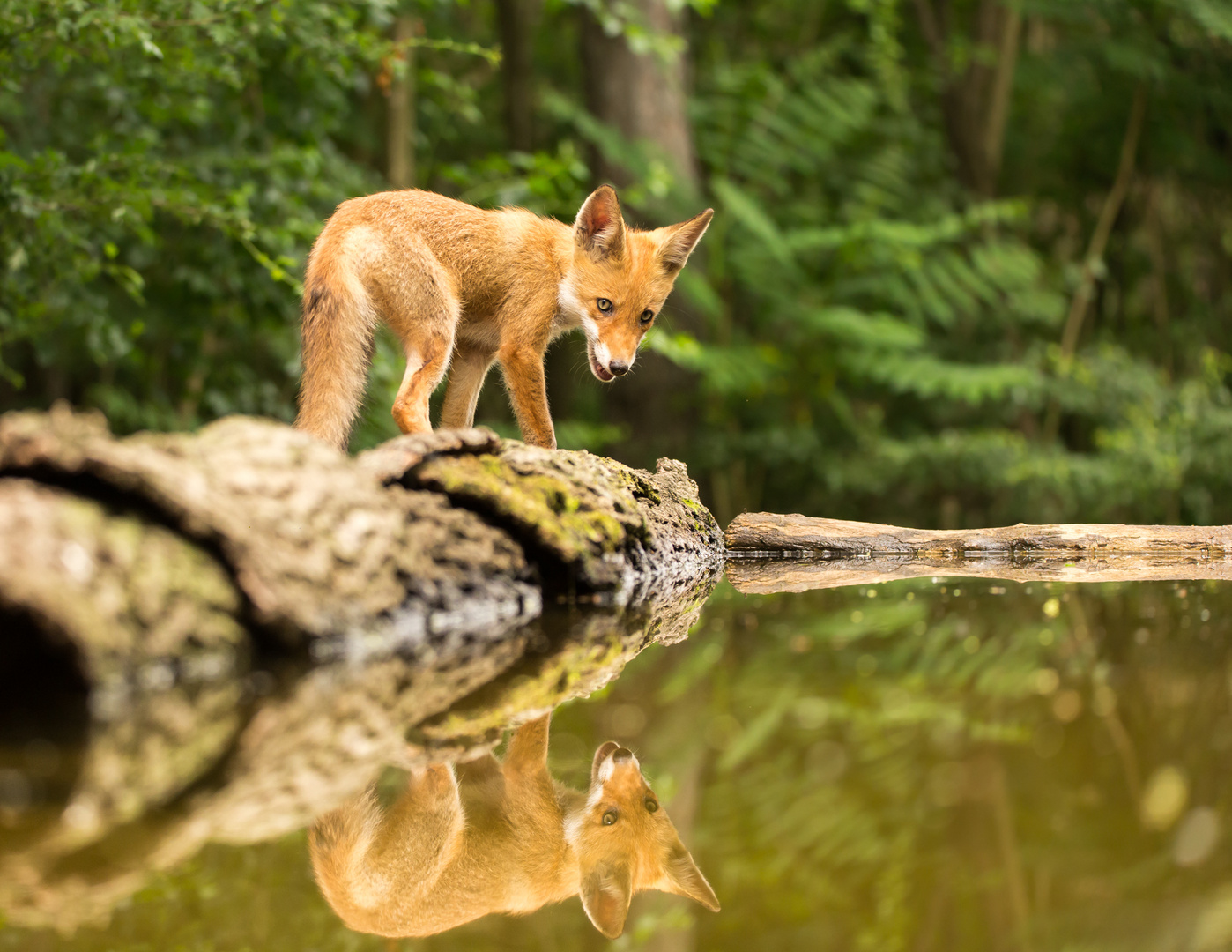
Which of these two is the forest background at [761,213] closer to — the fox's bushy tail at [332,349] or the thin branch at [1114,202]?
the thin branch at [1114,202]

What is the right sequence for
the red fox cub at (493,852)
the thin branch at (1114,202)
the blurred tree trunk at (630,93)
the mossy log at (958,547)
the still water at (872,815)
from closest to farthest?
the still water at (872,815) → the red fox cub at (493,852) → the mossy log at (958,547) → the blurred tree trunk at (630,93) → the thin branch at (1114,202)

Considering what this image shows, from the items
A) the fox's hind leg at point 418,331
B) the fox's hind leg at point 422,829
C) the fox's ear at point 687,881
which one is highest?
the fox's ear at point 687,881

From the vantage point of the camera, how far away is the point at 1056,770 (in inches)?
53.2

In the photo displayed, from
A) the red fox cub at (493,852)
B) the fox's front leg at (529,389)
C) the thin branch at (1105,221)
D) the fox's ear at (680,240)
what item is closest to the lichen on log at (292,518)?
the red fox cub at (493,852)

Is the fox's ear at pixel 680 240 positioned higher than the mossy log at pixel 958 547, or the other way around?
the fox's ear at pixel 680 240

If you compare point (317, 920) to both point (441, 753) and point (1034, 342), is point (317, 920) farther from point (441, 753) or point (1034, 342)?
point (1034, 342)

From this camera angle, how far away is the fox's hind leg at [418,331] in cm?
353

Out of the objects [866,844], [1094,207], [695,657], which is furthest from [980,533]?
[1094,207]

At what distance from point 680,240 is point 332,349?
163 centimetres

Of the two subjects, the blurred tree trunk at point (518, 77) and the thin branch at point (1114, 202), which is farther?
the blurred tree trunk at point (518, 77)

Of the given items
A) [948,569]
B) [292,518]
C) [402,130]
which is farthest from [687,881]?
[402,130]

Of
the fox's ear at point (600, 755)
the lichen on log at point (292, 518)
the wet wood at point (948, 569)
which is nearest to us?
the fox's ear at point (600, 755)

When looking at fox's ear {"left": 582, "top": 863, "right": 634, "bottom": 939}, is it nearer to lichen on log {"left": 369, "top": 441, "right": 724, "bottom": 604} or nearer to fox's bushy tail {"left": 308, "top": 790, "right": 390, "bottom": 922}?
fox's bushy tail {"left": 308, "top": 790, "right": 390, "bottom": 922}

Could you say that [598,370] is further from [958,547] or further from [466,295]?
[958,547]
